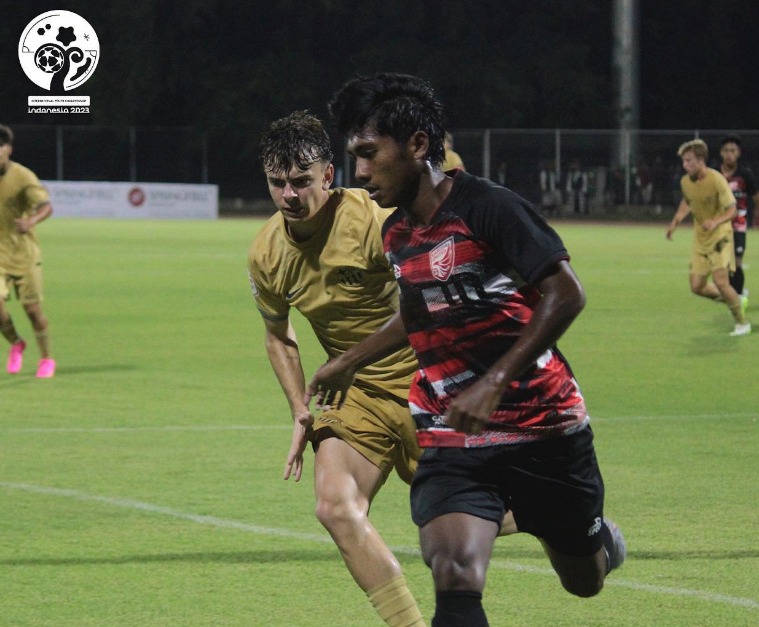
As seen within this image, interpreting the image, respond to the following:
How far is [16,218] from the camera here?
13914 millimetres

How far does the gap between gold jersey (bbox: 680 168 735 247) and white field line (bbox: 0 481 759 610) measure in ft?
33.5

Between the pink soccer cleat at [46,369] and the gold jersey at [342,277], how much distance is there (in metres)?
7.98

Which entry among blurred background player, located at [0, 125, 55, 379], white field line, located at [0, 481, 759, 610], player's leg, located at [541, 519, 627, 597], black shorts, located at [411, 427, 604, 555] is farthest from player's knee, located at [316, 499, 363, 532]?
blurred background player, located at [0, 125, 55, 379]

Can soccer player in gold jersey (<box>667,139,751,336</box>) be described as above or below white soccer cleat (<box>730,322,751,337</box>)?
above

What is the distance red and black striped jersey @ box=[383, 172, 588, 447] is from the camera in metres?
4.52

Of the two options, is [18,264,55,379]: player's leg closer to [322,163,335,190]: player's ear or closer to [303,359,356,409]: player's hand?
[322,163,335,190]: player's ear

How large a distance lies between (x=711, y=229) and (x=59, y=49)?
3158 centimetres

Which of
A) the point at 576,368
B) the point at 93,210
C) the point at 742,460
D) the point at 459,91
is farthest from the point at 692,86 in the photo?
the point at 742,460

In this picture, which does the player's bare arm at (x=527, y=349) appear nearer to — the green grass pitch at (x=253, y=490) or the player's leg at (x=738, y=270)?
the green grass pitch at (x=253, y=490)

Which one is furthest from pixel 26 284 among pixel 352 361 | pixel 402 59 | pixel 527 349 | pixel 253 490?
pixel 402 59

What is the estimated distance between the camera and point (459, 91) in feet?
187

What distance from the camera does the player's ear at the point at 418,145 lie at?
468 cm

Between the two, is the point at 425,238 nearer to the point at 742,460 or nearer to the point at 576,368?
the point at 742,460

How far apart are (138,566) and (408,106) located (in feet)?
9.97
